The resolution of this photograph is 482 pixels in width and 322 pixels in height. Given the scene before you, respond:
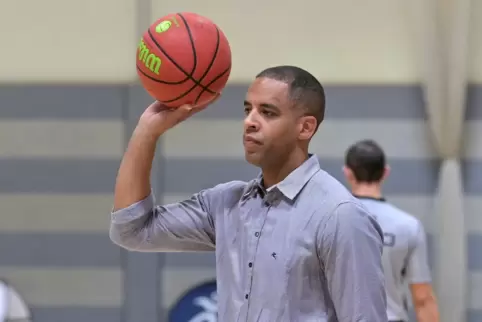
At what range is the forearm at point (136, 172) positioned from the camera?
1993mm

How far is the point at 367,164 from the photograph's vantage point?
3.44 m

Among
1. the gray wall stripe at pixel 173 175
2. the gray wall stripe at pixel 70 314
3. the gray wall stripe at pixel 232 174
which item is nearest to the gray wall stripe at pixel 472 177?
the gray wall stripe at pixel 173 175

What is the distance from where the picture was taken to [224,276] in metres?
1.92

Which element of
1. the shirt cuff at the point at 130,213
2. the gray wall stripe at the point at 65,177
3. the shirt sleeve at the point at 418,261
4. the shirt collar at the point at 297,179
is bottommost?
the shirt sleeve at the point at 418,261

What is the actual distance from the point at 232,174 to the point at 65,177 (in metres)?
1.10

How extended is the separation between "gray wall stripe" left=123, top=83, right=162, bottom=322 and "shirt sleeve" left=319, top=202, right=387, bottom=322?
3.04 meters

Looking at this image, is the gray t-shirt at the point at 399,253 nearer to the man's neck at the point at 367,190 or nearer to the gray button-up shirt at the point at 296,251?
the man's neck at the point at 367,190

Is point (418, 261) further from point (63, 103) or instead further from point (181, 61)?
point (63, 103)

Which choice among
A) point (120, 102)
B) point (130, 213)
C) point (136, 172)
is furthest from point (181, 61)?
point (120, 102)

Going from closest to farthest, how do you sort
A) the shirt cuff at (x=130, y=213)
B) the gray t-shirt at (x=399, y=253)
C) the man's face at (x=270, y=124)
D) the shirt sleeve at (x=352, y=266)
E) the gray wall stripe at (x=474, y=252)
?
the shirt sleeve at (x=352, y=266), the man's face at (x=270, y=124), the shirt cuff at (x=130, y=213), the gray t-shirt at (x=399, y=253), the gray wall stripe at (x=474, y=252)

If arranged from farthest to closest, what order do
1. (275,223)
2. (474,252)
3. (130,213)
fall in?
(474,252)
(130,213)
(275,223)

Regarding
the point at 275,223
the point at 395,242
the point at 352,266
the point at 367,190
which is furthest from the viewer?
the point at 367,190

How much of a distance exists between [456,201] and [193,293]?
5.82ft

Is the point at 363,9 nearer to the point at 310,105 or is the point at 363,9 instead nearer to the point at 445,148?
the point at 445,148
